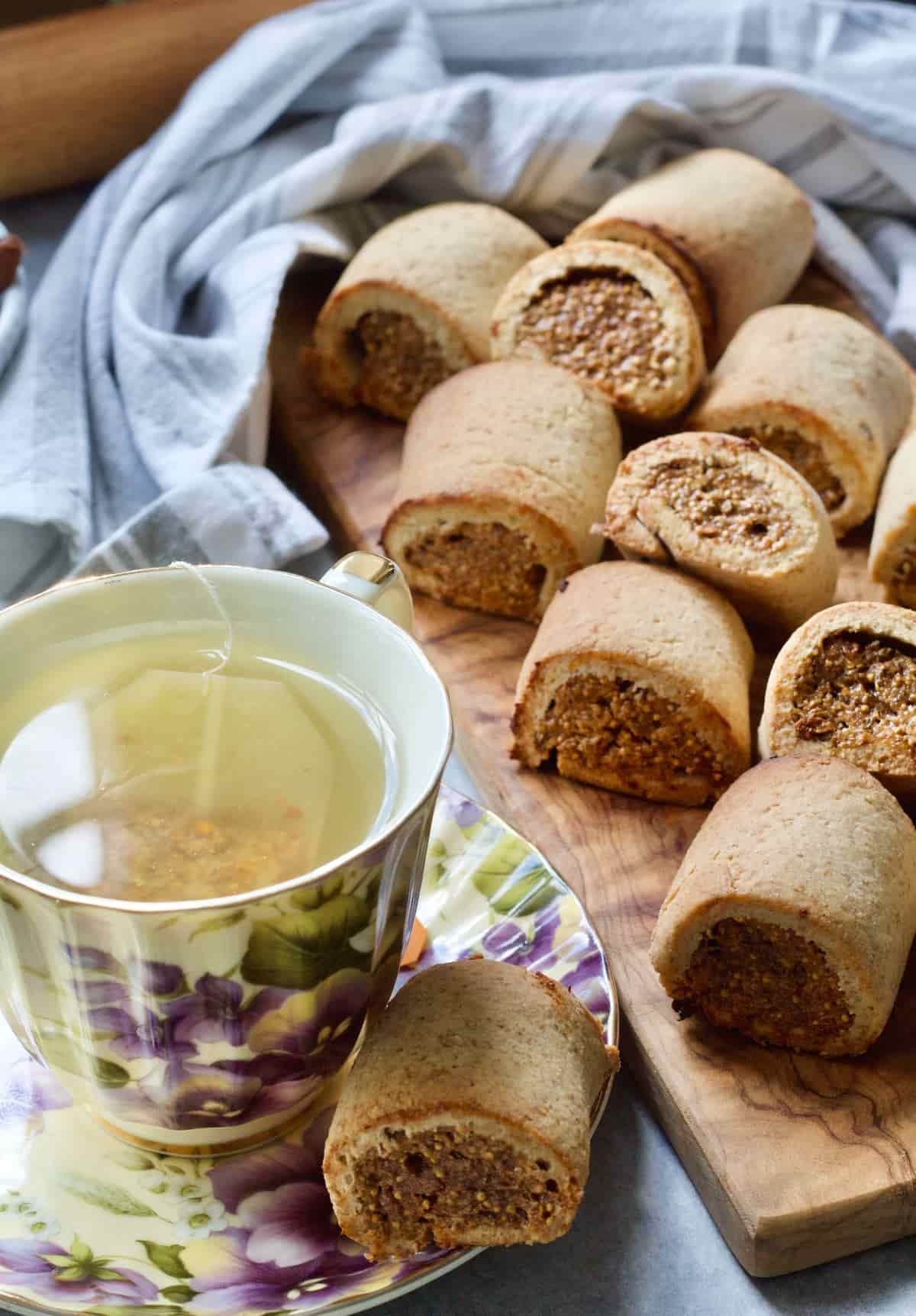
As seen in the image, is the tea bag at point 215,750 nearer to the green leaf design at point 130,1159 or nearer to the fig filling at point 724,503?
the green leaf design at point 130,1159

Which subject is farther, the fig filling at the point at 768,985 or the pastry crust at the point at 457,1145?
the fig filling at the point at 768,985

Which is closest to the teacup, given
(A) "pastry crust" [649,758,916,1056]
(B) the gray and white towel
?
(A) "pastry crust" [649,758,916,1056]

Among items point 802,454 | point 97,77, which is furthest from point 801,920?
point 97,77

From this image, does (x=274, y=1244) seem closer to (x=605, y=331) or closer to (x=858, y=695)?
(x=858, y=695)

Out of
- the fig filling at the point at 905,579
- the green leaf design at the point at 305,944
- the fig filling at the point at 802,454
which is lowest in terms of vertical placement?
the fig filling at the point at 905,579

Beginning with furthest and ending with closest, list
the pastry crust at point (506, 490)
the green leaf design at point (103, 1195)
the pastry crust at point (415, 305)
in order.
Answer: the pastry crust at point (415, 305)
the pastry crust at point (506, 490)
the green leaf design at point (103, 1195)

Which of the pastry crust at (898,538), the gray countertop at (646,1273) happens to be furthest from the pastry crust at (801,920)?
the pastry crust at (898,538)

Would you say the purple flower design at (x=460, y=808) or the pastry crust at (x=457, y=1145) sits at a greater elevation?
the pastry crust at (x=457, y=1145)

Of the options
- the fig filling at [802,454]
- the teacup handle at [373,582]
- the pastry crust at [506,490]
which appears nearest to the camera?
the teacup handle at [373,582]
